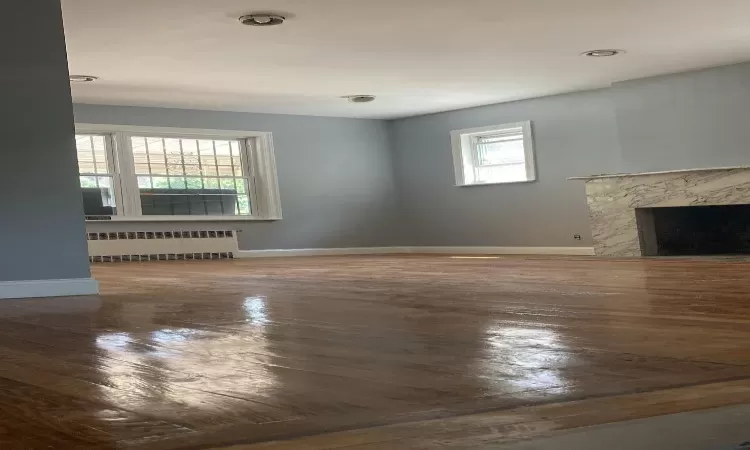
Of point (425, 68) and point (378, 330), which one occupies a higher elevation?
point (425, 68)

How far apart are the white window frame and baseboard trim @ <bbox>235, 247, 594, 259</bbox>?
1.49 feet

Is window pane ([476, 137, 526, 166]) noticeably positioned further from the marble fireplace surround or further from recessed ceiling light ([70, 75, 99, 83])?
recessed ceiling light ([70, 75, 99, 83])

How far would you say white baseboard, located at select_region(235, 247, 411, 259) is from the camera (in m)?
10.6

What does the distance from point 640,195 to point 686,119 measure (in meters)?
1.15

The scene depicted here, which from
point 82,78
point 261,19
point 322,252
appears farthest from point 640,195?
point 82,78

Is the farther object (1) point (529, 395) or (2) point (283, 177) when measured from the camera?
(2) point (283, 177)

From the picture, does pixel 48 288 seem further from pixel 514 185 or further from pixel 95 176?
pixel 514 185

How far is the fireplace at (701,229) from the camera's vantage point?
906cm

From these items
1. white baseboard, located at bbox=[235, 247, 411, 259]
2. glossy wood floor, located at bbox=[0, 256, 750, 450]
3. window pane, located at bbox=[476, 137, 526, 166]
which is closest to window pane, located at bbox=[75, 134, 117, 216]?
white baseboard, located at bbox=[235, 247, 411, 259]

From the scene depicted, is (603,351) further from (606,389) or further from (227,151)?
(227,151)

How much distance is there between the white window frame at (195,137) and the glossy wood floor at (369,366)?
5.40 metres

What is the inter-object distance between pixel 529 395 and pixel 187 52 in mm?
5840

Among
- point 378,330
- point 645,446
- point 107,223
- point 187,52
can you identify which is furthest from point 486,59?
point 645,446

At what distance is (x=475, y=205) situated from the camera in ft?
37.3
